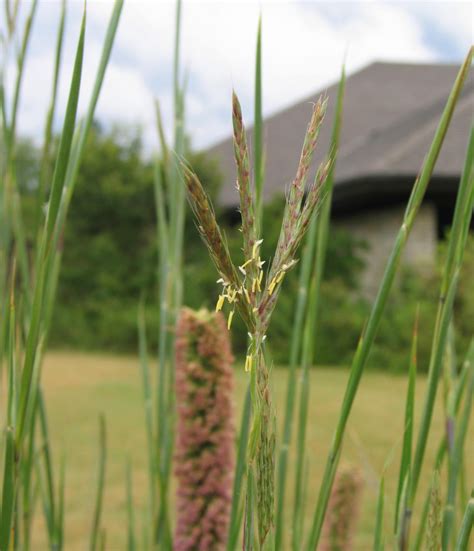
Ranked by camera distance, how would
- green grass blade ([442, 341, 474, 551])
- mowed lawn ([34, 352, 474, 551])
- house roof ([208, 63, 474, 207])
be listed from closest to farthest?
green grass blade ([442, 341, 474, 551])
mowed lawn ([34, 352, 474, 551])
house roof ([208, 63, 474, 207])

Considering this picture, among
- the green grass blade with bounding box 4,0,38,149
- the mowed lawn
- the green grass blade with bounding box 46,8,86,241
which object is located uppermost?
the green grass blade with bounding box 4,0,38,149

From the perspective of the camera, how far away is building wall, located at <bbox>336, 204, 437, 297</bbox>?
7.14 meters

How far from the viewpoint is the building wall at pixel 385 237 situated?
7.14m

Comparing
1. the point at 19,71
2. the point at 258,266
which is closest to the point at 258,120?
the point at 19,71

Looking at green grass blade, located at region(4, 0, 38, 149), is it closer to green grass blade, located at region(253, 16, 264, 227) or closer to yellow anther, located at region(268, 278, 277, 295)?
green grass blade, located at region(253, 16, 264, 227)

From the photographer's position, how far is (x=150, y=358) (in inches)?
282

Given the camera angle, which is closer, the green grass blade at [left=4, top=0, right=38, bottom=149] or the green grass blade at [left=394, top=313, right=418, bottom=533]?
the green grass blade at [left=394, top=313, right=418, bottom=533]

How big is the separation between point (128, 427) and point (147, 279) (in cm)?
362

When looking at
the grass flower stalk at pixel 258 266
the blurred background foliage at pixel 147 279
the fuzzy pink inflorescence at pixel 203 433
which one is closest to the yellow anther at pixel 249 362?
the grass flower stalk at pixel 258 266

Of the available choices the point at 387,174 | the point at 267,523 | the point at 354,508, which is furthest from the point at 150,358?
the point at 267,523

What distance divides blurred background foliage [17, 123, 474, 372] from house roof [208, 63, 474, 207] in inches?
27.8

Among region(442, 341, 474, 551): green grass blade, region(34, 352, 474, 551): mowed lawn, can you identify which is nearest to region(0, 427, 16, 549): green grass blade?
region(442, 341, 474, 551): green grass blade

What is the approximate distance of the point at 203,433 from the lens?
834 millimetres

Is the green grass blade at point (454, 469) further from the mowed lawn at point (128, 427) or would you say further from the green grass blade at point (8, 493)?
the mowed lawn at point (128, 427)
